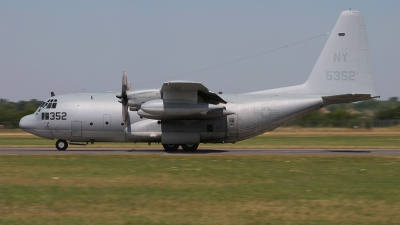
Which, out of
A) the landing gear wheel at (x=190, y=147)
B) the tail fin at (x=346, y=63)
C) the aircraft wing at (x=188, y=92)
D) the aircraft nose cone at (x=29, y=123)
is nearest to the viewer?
the aircraft wing at (x=188, y=92)

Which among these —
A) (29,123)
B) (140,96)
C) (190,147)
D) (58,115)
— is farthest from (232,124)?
(29,123)

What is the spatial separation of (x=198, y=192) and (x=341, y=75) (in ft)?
58.8

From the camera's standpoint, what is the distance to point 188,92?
2784 centimetres

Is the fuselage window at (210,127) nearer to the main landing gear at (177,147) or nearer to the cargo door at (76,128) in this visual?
the main landing gear at (177,147)

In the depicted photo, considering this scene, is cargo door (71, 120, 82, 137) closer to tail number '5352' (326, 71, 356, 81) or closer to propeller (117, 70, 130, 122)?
propeller (117, 70, 130, 122)

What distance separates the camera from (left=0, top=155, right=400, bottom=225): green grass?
11.1 meters

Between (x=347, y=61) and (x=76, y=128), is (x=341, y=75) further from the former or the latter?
(x=76, y=128)

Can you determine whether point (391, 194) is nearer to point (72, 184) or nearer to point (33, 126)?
point (72, 184)

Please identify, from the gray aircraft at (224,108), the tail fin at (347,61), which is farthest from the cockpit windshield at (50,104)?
the tail fin at (347,61)

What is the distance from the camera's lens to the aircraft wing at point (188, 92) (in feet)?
87.3

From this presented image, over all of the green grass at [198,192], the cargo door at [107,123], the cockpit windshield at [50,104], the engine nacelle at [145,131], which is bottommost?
the green grass at [198,192]

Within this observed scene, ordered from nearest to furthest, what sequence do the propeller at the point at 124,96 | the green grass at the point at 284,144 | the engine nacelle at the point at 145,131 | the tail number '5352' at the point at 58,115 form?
1. the propeller at the point at 124,96
2. the engine nacelle at the point at 145,131
3. the tail number '5352' at the point at 58,115
4. the green grass at the point at 284,144

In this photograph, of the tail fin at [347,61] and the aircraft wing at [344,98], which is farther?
the tail fin at [347,61]

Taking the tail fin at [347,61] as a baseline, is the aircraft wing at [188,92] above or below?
below
